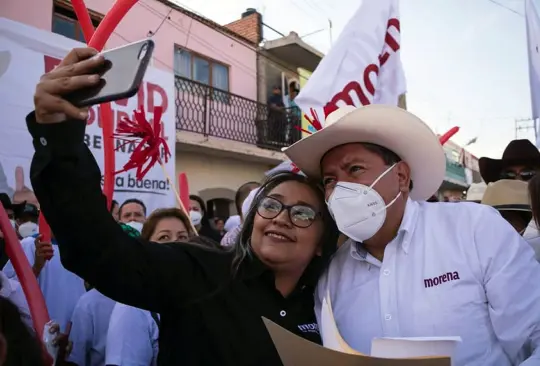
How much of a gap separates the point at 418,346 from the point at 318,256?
844 mm

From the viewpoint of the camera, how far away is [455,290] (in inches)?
66.7

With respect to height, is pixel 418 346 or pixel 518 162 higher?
pixel 518 162

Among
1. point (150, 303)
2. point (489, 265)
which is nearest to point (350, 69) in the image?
point (489, 265)

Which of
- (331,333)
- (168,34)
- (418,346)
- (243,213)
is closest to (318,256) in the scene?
(331,333)

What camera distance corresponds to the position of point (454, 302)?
1.68 metres

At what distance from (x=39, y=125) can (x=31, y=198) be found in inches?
176

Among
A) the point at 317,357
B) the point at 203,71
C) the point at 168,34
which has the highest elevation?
the point at 168,34

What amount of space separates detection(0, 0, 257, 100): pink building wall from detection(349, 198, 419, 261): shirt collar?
8408 mm

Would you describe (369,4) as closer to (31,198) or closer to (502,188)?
(502,188)

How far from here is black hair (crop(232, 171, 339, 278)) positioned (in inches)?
81.7

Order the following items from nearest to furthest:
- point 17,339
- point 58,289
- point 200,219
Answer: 1. point 17,339
2. point 58,289
3. point 200,219

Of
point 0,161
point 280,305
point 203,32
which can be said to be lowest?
point 280,305

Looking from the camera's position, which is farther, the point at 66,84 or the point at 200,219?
the point at 200,219

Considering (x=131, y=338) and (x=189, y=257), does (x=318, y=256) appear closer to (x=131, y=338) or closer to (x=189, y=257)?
(x=189, y=257)
